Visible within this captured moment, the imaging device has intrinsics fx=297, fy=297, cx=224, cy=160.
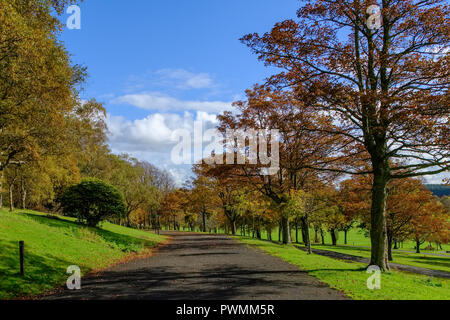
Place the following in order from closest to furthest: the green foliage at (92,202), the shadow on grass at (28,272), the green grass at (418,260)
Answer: the shadow on grass at (28,272), the green foliage at (92,202), the green grass at (418,260)

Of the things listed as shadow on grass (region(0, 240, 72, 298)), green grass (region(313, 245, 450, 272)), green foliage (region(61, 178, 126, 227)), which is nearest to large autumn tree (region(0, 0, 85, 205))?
shadow on grass (region(0, 240, 72, 298))

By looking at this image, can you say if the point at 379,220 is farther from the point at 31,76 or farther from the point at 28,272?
the point at 31,76

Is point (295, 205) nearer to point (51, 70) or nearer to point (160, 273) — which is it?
point (160, 273)

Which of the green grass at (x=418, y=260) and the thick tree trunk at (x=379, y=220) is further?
the green grass at (x=418, y=260)

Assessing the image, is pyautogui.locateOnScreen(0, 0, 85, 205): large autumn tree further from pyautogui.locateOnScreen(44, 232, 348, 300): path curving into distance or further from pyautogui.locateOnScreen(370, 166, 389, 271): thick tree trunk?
pyautogui.locateOnScreen(370, 166, 389, 271): thick tree trunk

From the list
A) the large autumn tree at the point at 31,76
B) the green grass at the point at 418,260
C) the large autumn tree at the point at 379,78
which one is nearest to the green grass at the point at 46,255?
the large autumn tree at the point at 31,76

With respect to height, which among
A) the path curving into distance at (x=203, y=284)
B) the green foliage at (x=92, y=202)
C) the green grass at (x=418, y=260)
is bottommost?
the green grass at (x=418, y=260)

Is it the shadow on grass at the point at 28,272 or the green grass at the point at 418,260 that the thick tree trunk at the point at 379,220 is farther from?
the green grass at the point at 418,260

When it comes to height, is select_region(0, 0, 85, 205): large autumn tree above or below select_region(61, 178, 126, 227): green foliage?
above

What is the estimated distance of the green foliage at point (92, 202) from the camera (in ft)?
74.9

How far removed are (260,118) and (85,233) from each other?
14.9 m

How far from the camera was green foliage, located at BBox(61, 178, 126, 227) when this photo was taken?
22.8m

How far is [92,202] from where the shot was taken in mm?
23219
